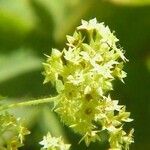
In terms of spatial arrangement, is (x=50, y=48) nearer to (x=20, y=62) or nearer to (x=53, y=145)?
(x=20, y=62)

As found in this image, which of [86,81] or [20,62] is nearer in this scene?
[86,81]

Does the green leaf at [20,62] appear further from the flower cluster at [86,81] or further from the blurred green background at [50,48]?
the flower cluster at [86,81]

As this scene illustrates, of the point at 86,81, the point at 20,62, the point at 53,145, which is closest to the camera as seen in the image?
the point at 86,81

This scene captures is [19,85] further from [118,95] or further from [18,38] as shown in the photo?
[118,95]

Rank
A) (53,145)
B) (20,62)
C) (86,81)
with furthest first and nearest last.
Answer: (20,62) < (53,145) < (86,81)

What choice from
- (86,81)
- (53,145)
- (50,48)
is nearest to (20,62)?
(50,48)

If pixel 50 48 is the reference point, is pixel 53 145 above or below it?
below
